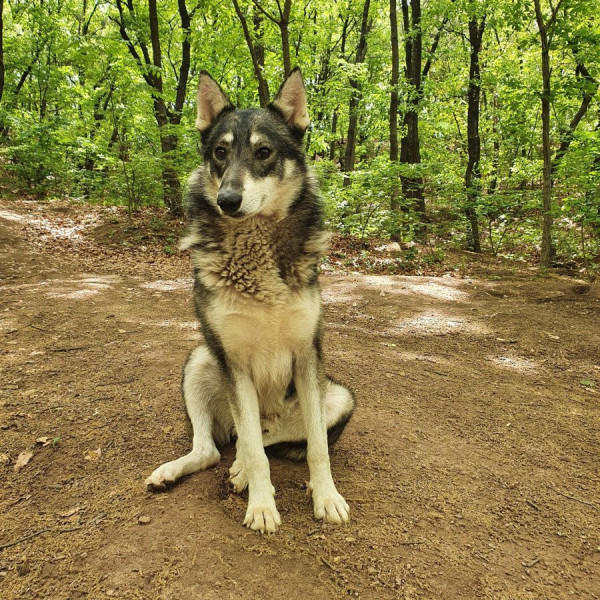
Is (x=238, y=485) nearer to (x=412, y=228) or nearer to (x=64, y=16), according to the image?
(x=412, y=228)

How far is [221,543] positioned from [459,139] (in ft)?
74.4

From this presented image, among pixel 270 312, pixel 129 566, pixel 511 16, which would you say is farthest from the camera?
pixel 511 16

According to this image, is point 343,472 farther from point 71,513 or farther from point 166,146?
point 166,146

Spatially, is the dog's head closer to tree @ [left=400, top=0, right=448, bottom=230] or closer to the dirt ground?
the dirt ground

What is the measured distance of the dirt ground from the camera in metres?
2.04

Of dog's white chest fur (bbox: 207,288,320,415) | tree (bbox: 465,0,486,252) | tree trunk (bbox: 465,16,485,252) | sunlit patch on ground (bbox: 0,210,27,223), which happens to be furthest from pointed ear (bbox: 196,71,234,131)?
sunlit patch on ground (bbox: 0,210,27,223)

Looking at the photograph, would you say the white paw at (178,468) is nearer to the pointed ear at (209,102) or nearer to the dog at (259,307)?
the dog at (259,307)

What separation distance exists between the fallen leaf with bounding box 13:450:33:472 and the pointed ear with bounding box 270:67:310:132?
310 centimetres

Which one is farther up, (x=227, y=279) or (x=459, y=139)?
(x=459, y=139)

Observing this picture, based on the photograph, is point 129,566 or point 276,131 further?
point 276,131

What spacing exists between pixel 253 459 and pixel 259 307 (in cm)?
92

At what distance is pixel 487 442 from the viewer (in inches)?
130

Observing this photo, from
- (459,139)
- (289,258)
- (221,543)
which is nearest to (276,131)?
(289,258)

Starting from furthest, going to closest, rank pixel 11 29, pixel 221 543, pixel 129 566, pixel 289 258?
pixel 11 29, pixel 289 258, pixel 221 543, pixel 129 566
